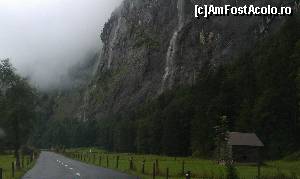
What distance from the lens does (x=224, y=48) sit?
189875 mm

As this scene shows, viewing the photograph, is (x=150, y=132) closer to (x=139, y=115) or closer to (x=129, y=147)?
(x=129, y=147)

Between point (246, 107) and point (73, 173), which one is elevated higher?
point (246, 107)

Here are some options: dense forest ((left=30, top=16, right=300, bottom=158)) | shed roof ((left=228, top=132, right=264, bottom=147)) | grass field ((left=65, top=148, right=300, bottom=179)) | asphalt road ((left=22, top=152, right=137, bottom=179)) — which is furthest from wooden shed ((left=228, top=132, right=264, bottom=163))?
asphalt road ((left=22, top=152, right=137, bottom=179))

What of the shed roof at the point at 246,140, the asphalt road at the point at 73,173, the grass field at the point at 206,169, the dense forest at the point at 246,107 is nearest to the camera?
the asphalt road at the point at 73,173

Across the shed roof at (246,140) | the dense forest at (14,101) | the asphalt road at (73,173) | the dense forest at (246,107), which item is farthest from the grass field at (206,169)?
the dense forest at (246,107)

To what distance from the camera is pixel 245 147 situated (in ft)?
255

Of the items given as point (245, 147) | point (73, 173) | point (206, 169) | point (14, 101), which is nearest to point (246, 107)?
point (245, 147)

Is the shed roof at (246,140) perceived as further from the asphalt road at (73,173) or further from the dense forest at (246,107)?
the asphalt road at (73,173)

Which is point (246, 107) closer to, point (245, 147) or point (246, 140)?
point (245, 147)

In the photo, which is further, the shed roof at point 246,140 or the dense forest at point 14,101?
the shed roof at point 246,140

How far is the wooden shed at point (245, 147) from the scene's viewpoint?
76.1 metres

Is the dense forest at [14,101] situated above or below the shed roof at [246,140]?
above

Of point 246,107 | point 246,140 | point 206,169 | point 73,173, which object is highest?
point 246,107

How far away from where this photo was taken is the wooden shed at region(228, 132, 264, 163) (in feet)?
250
